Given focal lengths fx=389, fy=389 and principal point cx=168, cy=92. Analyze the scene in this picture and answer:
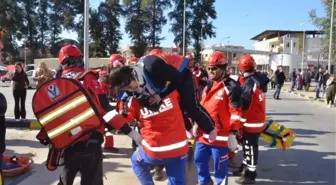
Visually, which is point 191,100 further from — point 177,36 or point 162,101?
point 177,36

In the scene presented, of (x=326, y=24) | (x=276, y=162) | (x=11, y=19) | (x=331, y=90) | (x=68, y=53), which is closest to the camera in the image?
(x=68, y=53)

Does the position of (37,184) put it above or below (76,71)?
below

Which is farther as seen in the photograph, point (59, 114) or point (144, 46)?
point (144, 46)

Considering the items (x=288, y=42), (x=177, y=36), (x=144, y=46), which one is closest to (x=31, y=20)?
(x=144, y=46)

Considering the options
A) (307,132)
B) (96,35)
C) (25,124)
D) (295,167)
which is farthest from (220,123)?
(96,35)

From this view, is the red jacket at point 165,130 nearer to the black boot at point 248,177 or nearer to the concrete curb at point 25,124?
the black boot at point 248,177

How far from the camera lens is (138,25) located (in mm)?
52375

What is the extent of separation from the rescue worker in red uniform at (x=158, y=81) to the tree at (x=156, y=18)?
5037cm

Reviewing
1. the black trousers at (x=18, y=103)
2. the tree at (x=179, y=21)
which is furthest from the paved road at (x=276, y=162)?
the tree at (x=179, y=21)

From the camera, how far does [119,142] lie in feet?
26.3

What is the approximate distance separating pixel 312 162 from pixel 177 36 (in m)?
46.6

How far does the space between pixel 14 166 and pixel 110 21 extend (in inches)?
1940

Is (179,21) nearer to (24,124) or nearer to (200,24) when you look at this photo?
(200,24)

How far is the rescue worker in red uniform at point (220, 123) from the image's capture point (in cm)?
428
